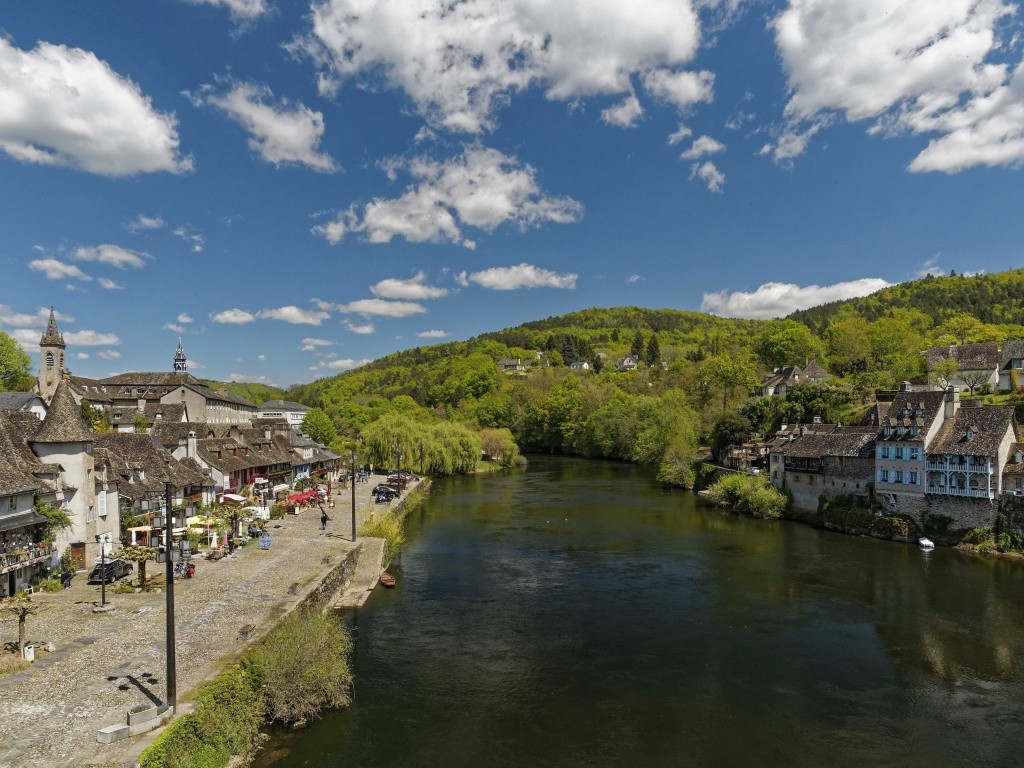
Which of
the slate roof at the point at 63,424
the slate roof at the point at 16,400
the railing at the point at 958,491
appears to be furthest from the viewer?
the slate roof at the point at 16,400

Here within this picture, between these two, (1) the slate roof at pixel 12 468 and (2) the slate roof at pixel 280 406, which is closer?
(1) the slate roof at pixel 12 468

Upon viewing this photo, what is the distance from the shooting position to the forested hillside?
2921 inches

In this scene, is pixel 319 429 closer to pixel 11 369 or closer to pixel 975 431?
pixel 11 369

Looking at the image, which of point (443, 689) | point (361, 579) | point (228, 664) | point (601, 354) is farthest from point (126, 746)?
point (601, 354)

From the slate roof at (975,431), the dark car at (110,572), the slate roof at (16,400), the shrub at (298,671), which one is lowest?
the shrub at (298,671)

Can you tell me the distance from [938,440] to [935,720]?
31.8 m

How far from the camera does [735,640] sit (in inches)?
1001

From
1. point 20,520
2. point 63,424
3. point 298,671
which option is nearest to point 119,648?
point 298,671

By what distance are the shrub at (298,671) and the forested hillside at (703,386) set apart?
58.5 m

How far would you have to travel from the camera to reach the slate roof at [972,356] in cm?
7250

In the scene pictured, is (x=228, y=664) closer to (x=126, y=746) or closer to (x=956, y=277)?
(x=126, y=746)

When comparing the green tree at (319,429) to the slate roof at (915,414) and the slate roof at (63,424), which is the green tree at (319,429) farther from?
the slate roof at (915,414)

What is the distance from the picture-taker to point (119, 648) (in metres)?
18.5

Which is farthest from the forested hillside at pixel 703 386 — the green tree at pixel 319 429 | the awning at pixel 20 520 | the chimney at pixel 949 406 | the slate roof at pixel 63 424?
the awning at pixel 20 520
